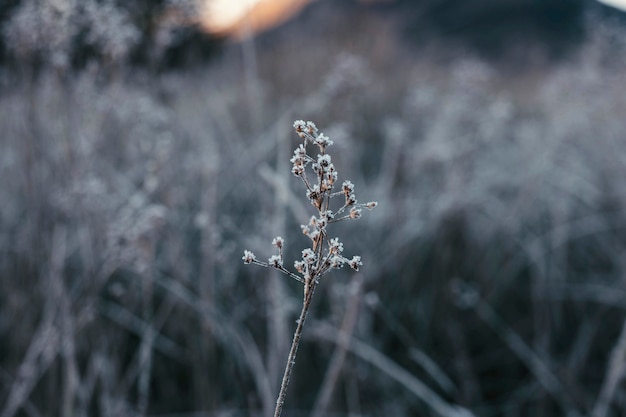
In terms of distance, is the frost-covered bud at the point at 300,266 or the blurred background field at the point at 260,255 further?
the blurred background field at the point at 260,255

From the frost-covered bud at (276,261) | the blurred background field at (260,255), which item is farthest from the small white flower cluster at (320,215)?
the blurred background field at (260,255)

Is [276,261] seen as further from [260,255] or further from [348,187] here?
[260,255]

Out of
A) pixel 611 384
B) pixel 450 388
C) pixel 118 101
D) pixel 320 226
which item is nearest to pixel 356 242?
pixel 450 388

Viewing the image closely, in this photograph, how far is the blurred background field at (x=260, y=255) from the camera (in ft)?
5.56

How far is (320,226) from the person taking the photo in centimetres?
54

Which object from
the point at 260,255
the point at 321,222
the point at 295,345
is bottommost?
the point at 295,345

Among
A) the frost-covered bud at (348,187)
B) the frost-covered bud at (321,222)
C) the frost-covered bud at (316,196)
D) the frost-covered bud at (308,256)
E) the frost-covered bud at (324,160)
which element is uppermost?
the frost-covered bud at (324,160)

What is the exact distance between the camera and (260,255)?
8.32 ft

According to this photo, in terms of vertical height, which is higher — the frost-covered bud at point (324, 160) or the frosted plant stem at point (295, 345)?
the frost-covered bud at point (324, 160)

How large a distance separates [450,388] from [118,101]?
157 cm

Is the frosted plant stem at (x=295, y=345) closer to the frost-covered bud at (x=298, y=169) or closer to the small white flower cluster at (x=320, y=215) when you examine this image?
the small white flower cluster at (x=320, y=215)

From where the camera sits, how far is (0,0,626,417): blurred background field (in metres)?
1.69

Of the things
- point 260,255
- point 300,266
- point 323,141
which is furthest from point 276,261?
point 260,255

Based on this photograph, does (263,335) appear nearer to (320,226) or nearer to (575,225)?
(320,226)
